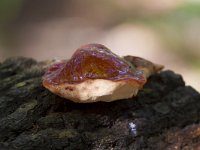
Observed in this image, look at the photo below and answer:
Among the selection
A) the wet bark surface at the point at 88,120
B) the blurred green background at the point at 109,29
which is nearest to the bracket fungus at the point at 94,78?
the wet bark surface at the point at 88,120

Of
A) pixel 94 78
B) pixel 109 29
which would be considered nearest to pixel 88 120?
pixel 94 78

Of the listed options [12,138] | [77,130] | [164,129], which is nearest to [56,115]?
[77,130]

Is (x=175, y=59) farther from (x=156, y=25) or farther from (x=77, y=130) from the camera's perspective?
(x=77, y=130)

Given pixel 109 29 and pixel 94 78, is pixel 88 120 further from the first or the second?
pixel 109 29

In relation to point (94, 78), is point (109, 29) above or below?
below

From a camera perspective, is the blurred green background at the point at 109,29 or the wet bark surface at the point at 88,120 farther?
the blurred green background at the point at 109,29

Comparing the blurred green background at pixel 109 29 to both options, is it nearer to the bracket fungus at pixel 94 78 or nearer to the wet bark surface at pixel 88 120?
the wet bark surface at pixel 88 120

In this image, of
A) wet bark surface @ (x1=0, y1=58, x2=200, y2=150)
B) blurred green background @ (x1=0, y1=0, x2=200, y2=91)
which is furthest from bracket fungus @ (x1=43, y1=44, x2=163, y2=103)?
blurred green background @ (x1=0, y1=0, x2=200, y2=91)

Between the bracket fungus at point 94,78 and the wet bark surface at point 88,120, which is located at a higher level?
the bracket fungus at point 94,78
